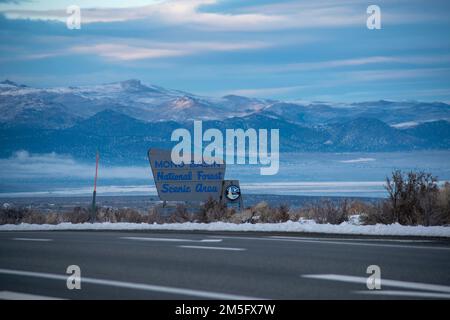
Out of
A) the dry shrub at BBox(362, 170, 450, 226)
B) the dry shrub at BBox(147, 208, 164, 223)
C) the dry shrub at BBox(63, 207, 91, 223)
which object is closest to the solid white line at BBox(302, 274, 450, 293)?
the dry shrub at BBox(362, 170, 450, 226)

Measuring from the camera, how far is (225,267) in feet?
45.0

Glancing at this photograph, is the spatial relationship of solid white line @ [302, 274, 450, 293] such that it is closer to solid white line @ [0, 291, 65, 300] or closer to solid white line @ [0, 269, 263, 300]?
solid white line @ [0, 269, 263, 300]

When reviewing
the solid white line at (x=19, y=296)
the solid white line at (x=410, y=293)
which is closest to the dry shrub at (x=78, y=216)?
the solid white line at (x=19, y=296)

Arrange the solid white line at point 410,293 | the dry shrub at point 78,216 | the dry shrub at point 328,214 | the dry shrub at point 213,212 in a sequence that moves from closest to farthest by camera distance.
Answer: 1. the solid white line at point 410,293
2. the dry shrub at point 328,214
3. the dry shrub at point 213,212
4. the dry shrub at point 78,216

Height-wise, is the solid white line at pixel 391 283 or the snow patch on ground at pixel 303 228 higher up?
the snow patch on ground at pixel 303 228

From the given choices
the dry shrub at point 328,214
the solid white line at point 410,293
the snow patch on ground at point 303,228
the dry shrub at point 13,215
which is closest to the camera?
the solid white line at point 410,293

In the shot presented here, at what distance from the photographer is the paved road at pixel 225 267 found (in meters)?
11.4

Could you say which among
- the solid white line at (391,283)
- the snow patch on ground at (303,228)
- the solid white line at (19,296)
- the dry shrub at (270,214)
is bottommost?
the solid white line at (19,296)

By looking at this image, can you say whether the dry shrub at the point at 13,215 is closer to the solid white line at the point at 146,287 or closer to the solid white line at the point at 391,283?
the solid white line at the point at 146,287

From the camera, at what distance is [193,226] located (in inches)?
933

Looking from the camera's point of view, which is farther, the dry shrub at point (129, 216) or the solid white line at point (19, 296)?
the dry shrub at point (129, 216)

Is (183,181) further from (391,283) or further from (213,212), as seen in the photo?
(391,283)

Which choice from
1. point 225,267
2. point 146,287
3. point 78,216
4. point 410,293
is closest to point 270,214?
point 78,216
